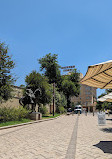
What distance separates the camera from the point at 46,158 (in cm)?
416

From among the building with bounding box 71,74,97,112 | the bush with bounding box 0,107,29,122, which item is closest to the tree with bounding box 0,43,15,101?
the bush with bounding box 0,107,29,122

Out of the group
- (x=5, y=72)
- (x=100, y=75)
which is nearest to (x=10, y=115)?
(x=5, y=72)

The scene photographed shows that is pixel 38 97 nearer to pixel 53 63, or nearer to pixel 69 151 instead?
pixel 69 151

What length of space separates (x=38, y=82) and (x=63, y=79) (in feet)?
67.4

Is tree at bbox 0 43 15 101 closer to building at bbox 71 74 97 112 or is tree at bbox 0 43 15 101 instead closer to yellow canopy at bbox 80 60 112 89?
yellow canopy at bbox 80 60 112 89

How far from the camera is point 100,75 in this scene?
16.2 feet

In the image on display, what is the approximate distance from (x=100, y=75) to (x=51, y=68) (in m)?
37.1

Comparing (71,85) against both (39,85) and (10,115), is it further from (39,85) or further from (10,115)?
(10,115)

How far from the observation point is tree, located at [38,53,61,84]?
137ft

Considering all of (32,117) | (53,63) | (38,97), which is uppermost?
(53,63)

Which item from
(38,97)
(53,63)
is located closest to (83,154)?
(38,97)

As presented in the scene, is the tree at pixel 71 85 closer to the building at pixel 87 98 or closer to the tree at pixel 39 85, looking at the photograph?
the tree at pixel 39 85

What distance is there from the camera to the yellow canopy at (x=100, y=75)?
4210 mm

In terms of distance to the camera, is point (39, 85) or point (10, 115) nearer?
point (10, 115)
